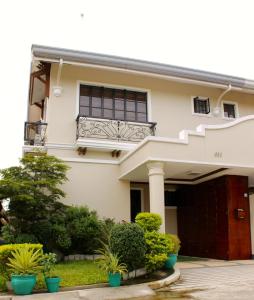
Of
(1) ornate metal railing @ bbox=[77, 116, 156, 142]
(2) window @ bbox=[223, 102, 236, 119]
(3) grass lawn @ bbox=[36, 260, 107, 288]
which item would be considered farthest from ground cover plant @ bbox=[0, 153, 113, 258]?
(2) window @ bbox=[223, 102, 236, 119]

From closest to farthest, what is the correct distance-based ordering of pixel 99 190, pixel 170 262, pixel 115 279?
1. pixel 115 279
2. pixel 170 262
3. pixel 99 190

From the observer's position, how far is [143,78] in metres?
16.2

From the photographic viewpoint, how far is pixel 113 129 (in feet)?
48.2

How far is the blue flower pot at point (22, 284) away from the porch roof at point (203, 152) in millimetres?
5041

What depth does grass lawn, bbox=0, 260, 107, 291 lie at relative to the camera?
8.51 m

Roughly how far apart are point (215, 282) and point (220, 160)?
440 cm

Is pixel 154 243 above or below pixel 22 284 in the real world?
above

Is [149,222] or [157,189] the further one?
[157,189]

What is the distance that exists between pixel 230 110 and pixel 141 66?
5136 millimetres

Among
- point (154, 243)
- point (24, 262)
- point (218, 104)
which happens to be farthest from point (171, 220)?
point (24, 262)

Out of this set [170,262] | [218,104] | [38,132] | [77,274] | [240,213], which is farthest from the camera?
[218,104]

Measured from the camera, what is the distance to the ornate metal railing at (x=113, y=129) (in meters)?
14.3

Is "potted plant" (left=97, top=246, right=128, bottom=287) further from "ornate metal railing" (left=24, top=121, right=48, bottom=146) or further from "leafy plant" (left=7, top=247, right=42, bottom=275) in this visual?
"ornate metal railing" (left=24, top=121, right=48, bottom=146)

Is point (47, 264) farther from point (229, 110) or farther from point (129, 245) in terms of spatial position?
point (229, 110)
